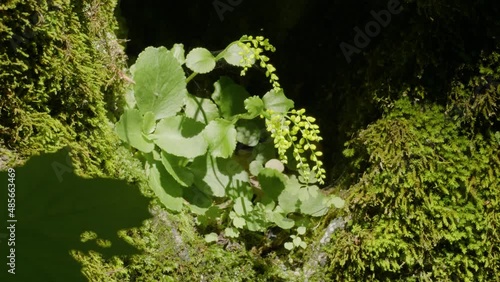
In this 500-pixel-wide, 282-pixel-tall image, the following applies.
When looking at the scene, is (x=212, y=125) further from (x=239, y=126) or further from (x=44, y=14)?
(x=44, y=14)

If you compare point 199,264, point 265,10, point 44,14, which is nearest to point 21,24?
point 44,14

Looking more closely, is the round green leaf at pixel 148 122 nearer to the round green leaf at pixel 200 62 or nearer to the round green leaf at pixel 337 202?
the round green leaf at pixel 200 62

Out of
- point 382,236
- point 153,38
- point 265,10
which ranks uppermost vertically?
point 153,38

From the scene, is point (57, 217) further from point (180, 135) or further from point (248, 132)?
point (248, 132)

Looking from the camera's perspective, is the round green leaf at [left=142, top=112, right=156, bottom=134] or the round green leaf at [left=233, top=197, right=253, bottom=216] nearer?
the round green leaf at [left=142, top=112, right=156, bottom=134]

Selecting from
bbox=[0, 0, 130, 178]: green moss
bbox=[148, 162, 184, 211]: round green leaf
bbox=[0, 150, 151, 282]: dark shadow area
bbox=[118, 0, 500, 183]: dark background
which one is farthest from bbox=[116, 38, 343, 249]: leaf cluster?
bbox=[0, 150, 151, 282]: dark shadow area

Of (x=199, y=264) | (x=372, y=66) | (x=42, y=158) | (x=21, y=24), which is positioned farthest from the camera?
(x=372, y=66)

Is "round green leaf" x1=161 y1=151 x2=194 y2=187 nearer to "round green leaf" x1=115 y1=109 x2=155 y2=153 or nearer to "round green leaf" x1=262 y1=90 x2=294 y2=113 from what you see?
"round green leaf" x1=115 y1=109 x2=155 y2=153
